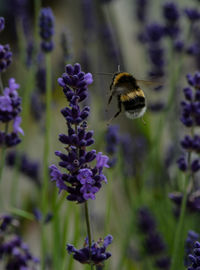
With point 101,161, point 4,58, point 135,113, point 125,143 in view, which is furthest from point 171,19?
point 101,161

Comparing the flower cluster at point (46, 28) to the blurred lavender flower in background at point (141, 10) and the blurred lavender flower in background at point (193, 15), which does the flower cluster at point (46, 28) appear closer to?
the blurred lavender flower in background at point (193, 15)

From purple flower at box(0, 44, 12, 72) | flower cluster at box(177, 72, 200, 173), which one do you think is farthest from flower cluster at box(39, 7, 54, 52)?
flower cluster at box(177, 72, 200, 173)

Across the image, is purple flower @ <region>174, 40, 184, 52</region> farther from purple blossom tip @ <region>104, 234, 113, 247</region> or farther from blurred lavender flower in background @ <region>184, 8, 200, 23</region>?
purple blossom tip @ <region>104, 234, 113, 247</region>

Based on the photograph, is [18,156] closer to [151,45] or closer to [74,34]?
[151,45]

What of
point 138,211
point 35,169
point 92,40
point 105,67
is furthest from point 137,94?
point 105,67

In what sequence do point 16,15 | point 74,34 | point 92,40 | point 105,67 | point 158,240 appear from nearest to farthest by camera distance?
point 158,240, point 16,15, point 92,40, point 105,67, point 74,34
